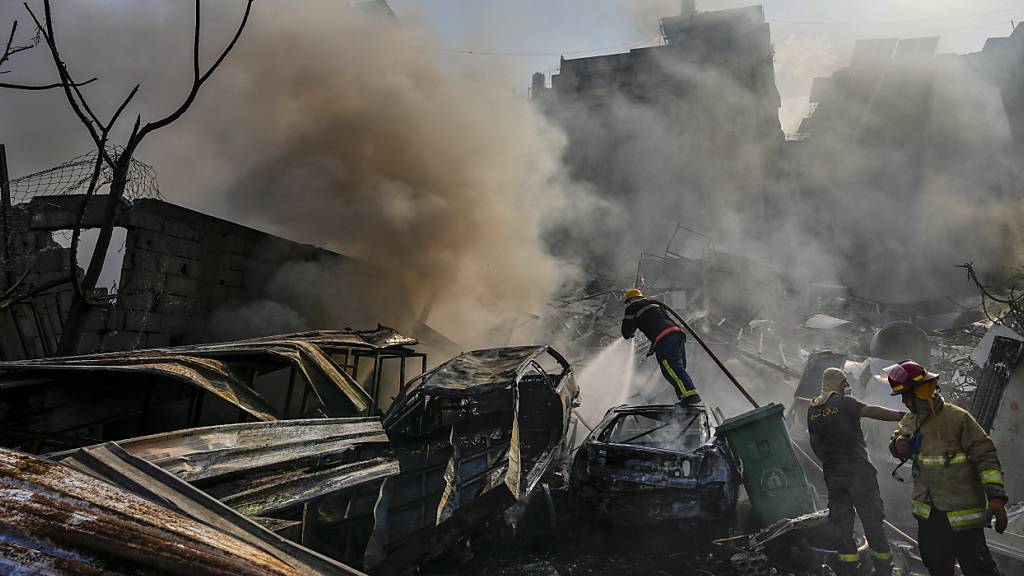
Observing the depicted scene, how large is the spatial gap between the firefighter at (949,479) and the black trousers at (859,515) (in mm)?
→ 372

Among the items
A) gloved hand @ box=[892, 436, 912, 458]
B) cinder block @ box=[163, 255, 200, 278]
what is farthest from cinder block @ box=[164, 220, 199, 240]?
gloved hand @ box=[892, 436, 912, 458]

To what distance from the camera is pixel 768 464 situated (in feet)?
14.3

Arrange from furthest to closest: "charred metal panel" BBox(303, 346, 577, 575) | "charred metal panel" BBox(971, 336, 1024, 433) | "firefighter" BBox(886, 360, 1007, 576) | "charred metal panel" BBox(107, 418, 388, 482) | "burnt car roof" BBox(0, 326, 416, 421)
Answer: "charred metal panel" BBox(971, 336, 1024, 433), "charred metal panel" BBox(303, 346, 577, 575), "burnt car roof" BBox(0, 326, 416, 421), "firefighter" BBox(886, 360, 1007, 576), "charred metal panel" BBox(107, 418, 388, 482)

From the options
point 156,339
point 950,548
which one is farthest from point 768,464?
point 156,339

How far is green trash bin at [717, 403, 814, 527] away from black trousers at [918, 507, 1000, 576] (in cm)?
100

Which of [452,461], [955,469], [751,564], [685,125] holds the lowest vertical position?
[751,564]

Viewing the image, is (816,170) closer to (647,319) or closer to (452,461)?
(647,319)

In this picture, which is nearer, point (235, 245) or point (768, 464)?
point (768, 464)

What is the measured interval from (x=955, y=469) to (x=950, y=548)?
49cm

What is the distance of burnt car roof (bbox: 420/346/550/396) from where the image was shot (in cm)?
447

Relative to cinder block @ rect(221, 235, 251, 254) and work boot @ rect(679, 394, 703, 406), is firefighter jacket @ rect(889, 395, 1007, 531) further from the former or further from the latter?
cinder block @ rect(221, 235, 251, 254)

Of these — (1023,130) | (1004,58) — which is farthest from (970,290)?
(1004,58)

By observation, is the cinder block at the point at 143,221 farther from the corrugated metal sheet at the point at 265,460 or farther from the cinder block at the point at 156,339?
the corrugated metal sheet at the point at 265,460

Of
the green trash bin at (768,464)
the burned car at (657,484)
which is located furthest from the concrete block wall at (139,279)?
the green trash bin at (768,464)
